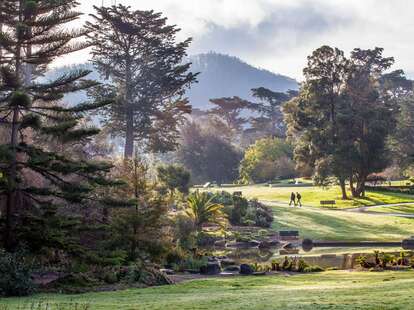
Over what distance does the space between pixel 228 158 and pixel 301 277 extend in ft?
201

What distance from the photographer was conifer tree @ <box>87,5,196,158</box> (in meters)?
46.6

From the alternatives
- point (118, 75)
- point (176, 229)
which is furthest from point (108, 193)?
point (118, 75)

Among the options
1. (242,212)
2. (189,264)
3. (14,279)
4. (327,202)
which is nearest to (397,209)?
(327,202)

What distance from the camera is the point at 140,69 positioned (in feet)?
159

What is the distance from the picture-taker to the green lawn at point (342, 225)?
34031 millimetres

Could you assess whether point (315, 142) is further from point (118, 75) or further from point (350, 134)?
point (118, 75)

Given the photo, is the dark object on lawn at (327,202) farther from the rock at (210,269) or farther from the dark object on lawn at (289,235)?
the rock at (210,269)

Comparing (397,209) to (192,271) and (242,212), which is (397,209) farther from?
(192,271)

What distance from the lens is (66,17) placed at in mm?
19734

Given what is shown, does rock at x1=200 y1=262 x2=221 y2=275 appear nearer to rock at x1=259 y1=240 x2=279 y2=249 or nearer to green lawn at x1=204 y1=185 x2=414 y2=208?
rock at x1=259 y1=240 x2=279 y2=249

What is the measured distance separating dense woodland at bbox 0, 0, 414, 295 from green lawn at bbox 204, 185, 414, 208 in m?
1.88

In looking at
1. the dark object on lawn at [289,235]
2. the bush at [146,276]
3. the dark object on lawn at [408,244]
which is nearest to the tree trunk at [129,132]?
the dark object on lawn at [289,235]

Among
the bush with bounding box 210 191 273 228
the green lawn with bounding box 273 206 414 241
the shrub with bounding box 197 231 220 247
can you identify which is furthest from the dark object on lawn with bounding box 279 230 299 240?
Answer: the shrub with bounding box 197 231 220 247

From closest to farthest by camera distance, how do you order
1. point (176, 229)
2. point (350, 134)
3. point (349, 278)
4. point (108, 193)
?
point (349, 278) < point (108, 193) < point (176, 229) < point (350, 134)
